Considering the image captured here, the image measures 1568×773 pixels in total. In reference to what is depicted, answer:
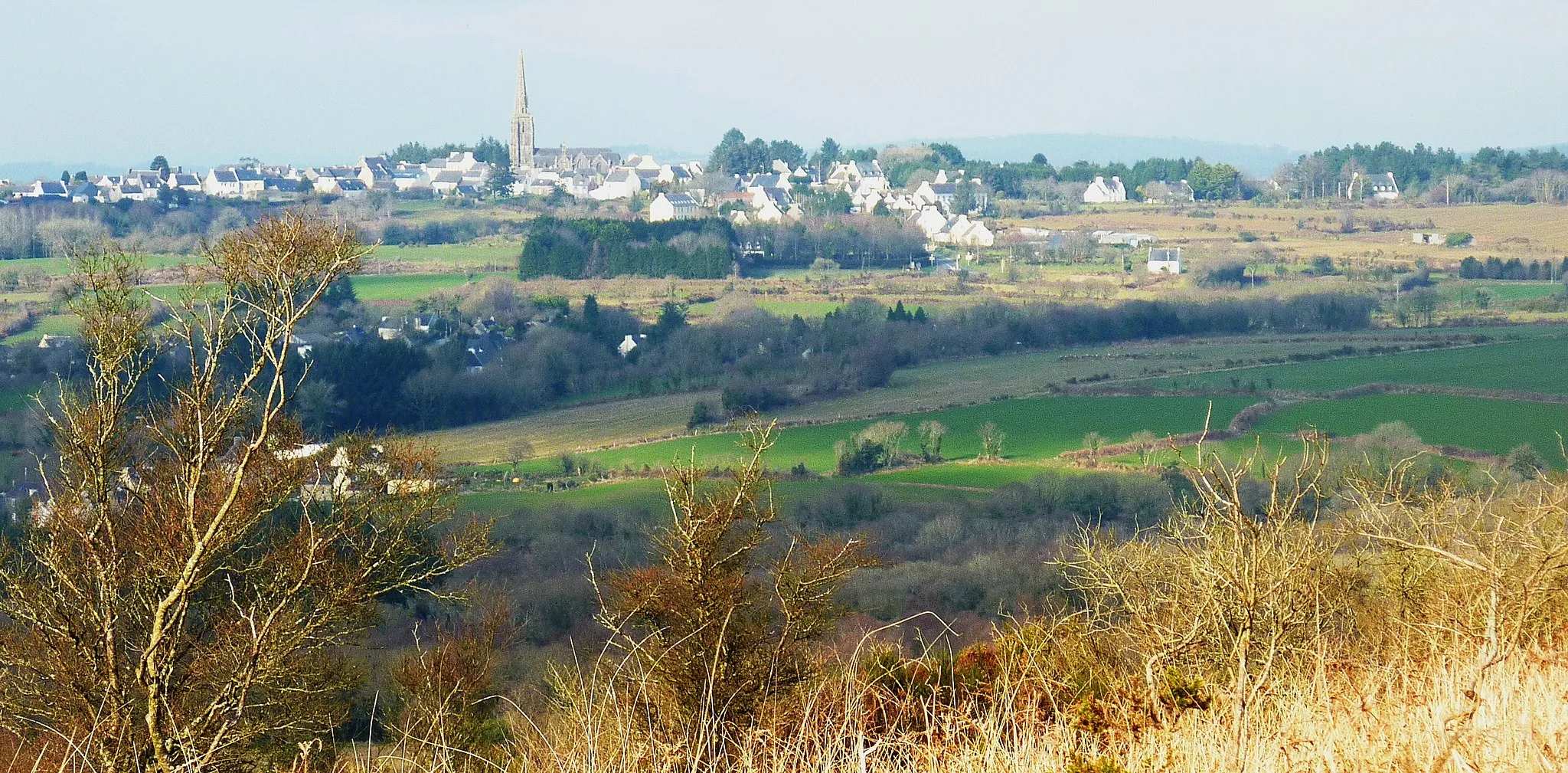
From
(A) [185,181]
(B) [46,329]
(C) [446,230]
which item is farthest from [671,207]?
(B) [46,329]

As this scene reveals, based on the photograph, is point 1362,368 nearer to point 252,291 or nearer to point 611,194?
point 252,291

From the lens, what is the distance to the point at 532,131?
481ft

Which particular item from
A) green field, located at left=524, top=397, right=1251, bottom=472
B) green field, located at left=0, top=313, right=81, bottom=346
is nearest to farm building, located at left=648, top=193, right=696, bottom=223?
green field, located at left=0, top=313, right=81, bottom=346

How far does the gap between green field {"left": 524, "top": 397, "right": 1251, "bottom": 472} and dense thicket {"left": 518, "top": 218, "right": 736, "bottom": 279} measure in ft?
104

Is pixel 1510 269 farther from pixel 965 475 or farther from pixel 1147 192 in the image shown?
pixel 1147 192

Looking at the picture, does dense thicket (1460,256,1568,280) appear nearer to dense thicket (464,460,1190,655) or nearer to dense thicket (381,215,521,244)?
dense thicket (464,460,1190,655)

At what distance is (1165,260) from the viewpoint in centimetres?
6850

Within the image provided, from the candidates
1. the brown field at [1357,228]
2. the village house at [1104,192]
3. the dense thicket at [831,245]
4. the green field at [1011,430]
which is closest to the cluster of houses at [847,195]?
the dense thicket at [831,245]

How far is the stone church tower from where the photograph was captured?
143250 millimetres

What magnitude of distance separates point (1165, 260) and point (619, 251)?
26.0 metres

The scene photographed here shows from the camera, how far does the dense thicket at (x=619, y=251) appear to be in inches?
2719

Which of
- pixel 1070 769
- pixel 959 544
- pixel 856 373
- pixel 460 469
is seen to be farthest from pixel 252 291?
pixel 856 373

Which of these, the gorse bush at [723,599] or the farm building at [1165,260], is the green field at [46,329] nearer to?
the gorse bush at [723,599]

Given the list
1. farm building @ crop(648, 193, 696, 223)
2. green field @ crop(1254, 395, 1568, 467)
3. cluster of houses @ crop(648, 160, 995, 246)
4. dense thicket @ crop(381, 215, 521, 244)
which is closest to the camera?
green field @ crop(1254, 395, 1568, 467)
